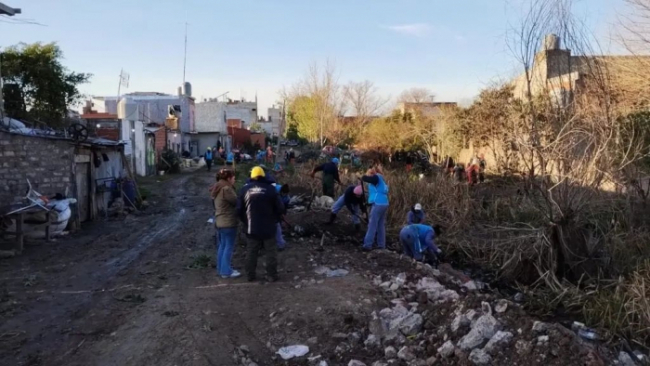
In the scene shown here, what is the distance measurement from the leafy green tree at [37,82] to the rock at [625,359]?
2556 cm

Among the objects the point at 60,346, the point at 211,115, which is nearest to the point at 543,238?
the point at 60,346

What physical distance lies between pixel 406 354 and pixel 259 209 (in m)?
3.42

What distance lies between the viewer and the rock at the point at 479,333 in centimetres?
551

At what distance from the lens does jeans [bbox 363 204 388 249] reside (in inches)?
423

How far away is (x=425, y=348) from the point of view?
573 centimetres

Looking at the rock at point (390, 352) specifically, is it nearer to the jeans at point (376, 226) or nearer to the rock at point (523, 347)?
the rock at point (523, 347)

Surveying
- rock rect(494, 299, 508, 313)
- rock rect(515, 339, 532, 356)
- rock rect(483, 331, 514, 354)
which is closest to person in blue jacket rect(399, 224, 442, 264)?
rock rect(494, 299, 508, 313)

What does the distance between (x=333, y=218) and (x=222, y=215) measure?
14.3ft

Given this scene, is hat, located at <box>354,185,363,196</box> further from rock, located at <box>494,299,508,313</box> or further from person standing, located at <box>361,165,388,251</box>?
rock, located at <box>494,299,508,313</box>

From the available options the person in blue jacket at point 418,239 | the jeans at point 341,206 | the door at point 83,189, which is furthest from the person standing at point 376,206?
the door at point 83,189

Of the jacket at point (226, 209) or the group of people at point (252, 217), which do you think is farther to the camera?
the jacket at point (226, 209)

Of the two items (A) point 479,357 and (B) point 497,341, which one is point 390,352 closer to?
(A) point 479,357

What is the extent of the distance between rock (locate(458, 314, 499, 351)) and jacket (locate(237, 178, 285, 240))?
349 centimetres

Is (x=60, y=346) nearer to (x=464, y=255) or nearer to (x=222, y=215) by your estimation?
(x=222, y=215)
